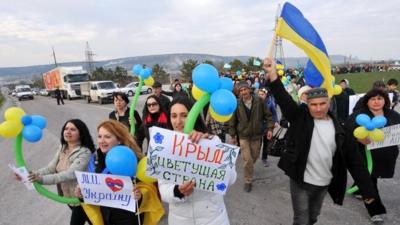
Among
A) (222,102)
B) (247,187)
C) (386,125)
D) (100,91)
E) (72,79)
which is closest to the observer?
(222,102)

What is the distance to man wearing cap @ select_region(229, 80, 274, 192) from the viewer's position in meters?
5.04

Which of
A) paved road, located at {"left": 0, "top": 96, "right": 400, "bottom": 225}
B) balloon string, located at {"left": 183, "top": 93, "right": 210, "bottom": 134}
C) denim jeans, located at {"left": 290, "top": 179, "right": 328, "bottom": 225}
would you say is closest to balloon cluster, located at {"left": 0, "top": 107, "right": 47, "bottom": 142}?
balloon string, located at {"left": 183, "top": 93, "right": 210, "bottom": 134}

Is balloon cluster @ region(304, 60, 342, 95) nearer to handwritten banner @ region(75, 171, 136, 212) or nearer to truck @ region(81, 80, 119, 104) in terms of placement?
handwritten banner @ region(75, 171, 136, 212)

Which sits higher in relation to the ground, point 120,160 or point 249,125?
point 120,160

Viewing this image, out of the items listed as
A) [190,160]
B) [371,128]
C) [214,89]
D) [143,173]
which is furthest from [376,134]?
[143,173]

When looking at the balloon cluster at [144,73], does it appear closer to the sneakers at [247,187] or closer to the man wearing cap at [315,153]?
the sneakers at [247,187]

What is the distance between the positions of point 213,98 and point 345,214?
9.92ft

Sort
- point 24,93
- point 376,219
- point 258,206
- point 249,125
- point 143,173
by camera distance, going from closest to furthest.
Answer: point 143,173 → point 376,219 → point 258,206 → point 249,125 → point 24,93

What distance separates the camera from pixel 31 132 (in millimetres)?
2582

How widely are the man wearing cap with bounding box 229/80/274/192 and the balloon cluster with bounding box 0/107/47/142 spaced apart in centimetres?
312

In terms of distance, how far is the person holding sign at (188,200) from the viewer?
216 cm

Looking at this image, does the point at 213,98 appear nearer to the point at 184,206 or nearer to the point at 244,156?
the point at 184,206

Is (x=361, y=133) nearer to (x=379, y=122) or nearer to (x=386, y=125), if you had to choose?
(x=379, y=122)

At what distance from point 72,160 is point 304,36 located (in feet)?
8.09
